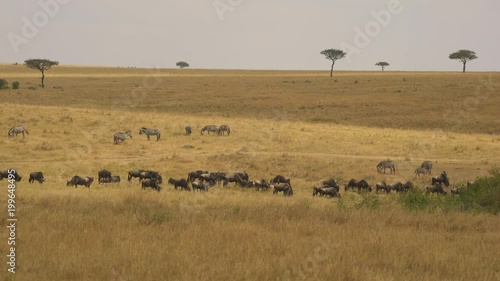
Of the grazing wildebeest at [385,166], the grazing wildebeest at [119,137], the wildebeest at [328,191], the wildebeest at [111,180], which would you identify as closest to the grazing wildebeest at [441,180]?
the grazing wildebeest at [385,166]

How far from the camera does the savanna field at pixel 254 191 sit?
7.14 m

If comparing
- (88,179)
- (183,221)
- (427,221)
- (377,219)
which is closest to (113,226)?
(183,221)

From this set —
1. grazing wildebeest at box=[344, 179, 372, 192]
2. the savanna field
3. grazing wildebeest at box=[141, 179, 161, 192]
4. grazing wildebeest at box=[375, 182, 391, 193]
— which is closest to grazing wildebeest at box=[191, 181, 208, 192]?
the savanna field

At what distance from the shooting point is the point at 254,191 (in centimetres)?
2261

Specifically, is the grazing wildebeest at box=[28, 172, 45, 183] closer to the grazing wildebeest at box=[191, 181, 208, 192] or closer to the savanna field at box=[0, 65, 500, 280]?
the savanna field at box=[0, 65, 500, 280]

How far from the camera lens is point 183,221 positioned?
32.8 feet

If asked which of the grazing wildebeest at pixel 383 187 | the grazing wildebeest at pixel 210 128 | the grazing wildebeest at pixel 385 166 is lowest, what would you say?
the grazing wildebeest at pixel 383 187

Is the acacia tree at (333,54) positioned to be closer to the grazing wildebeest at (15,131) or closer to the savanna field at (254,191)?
the savanna field at (254,191)

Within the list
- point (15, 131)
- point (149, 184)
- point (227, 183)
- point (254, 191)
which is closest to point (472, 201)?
point (254, 191)

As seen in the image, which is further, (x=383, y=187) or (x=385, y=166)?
(x=385, y=166)

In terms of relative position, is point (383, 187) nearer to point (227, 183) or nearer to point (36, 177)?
point (227, 183)

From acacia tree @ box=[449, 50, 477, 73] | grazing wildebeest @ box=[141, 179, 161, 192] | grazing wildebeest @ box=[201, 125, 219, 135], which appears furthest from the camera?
→ acacia tree @ box=[449, 50, 477, 73]

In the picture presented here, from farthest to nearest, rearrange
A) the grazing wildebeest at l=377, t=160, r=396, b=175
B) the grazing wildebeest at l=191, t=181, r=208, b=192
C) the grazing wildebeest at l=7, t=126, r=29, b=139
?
the grazing wildebeest at l=7, t=126, r=29, b=139
the grazing wildebeest at l=377, t=160, r=396, b=175
the grazing wildebeest at l=191, t=181, r=208, b=192

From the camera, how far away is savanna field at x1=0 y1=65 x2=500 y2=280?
7141 mm
